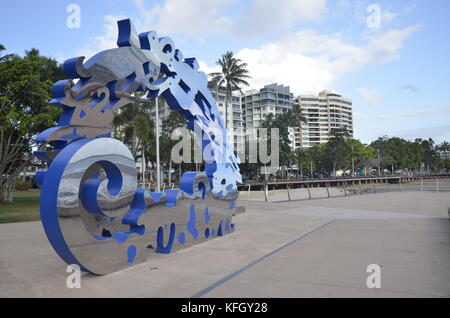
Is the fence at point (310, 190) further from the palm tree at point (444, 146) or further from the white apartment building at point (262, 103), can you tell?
the palm tree at point (444, 146)

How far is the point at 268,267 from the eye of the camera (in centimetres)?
647

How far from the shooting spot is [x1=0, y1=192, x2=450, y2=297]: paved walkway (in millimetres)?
5125

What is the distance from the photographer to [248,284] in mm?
5422

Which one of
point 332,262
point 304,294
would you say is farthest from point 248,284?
point 332,262

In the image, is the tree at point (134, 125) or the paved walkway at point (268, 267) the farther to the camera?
the tree at point (134, 125)

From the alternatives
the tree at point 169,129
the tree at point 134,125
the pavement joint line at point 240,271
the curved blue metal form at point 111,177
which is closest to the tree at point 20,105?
the tree at point 134,125

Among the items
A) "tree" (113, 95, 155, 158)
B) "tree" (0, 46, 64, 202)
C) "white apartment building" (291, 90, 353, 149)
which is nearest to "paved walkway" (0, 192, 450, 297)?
"tree" (0, 46, 64, 202)

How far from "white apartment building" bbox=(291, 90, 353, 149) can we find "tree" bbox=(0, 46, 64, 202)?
106m

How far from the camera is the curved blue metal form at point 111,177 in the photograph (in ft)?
17.8

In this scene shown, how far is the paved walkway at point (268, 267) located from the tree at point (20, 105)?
37.7ft

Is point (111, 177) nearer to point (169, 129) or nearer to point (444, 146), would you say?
point (169, 129)

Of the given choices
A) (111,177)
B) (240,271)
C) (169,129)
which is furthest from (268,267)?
(169,129)
